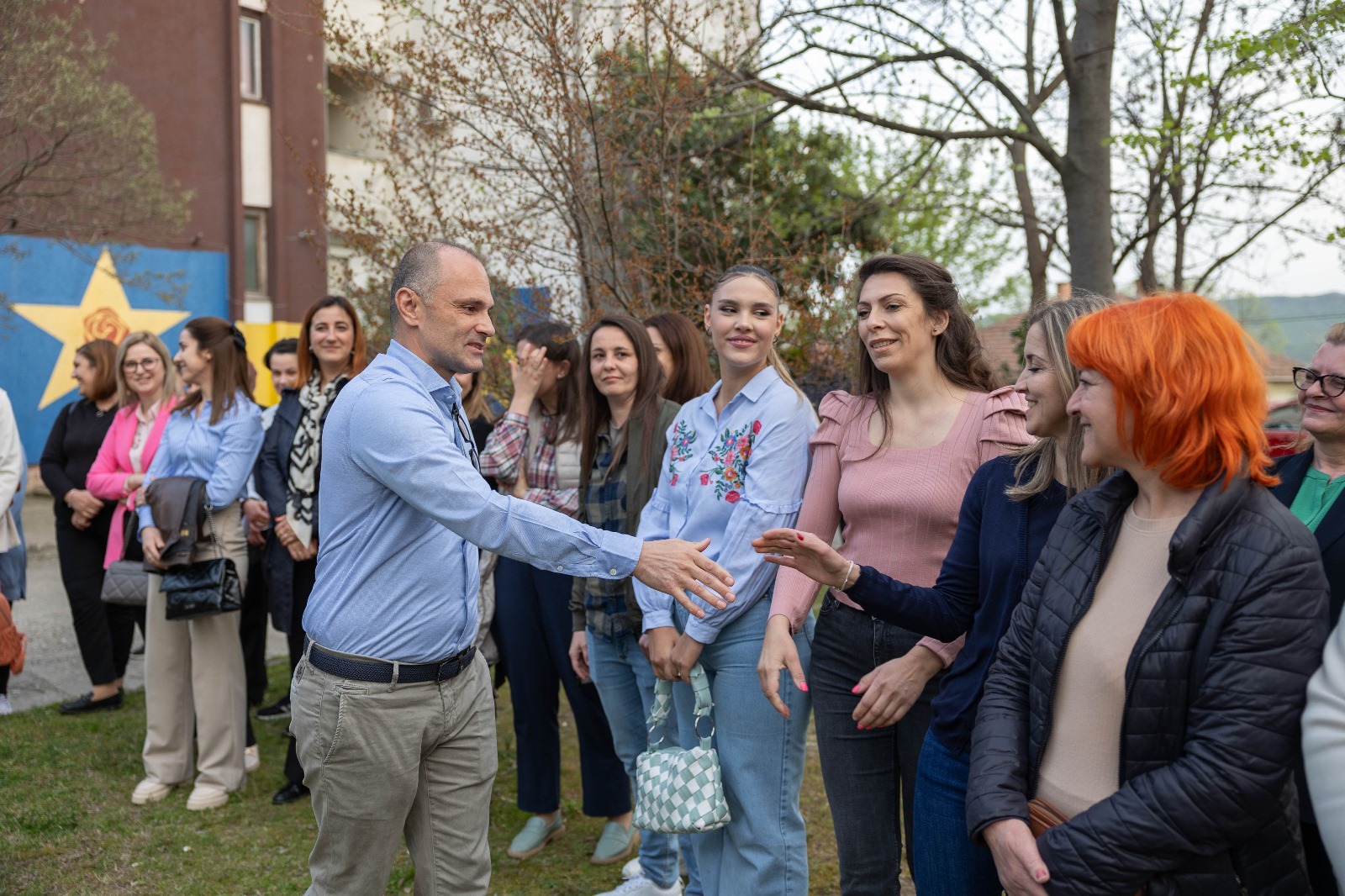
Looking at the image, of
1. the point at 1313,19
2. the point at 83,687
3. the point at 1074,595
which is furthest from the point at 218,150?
the point at 1074,595

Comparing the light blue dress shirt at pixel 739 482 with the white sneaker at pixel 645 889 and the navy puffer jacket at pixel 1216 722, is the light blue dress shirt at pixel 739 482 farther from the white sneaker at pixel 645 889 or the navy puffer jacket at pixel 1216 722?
the navy puffer jacket at pixel 1216 722

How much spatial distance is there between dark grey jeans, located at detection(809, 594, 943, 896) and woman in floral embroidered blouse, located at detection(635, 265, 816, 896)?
0.99 feet

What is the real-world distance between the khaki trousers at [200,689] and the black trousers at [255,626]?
437 millimetres

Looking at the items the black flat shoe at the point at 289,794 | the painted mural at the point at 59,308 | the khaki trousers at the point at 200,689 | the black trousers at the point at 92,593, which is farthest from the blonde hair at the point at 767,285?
the painted mural at the point at 59,308

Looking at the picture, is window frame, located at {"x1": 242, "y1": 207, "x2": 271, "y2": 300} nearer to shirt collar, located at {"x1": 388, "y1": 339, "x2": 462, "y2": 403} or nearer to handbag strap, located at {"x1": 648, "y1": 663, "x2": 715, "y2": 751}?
handbag strap, located at {"x1": 648, "y1": 663, "x2": 715, "y2": 751}

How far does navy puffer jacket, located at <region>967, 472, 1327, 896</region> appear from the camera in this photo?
1.89 meters

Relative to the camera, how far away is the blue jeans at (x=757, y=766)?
3449mm

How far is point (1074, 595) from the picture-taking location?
7.14 ft

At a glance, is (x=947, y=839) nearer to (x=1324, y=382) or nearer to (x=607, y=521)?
(x=1324, y=382)

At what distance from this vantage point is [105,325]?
18.1 meters

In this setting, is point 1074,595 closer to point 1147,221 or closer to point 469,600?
point 469,600

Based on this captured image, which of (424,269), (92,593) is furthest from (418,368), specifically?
(92,593)

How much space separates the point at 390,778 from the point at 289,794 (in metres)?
2.91

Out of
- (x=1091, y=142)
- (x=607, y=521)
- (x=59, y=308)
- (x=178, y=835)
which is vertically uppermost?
(x=1091, y=142)
